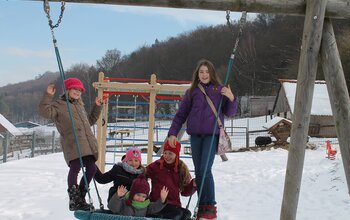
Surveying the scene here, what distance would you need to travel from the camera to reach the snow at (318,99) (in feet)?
92.5

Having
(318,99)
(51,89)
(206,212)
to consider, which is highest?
(318,99)

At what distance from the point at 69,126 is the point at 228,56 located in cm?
5885

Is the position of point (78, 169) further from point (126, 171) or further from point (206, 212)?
point (206, 212)

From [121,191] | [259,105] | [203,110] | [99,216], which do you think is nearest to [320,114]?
[259,105]

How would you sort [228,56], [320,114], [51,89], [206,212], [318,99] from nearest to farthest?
1. [206,212]
2. [51,89]
3. [320,114]
4. [318,99]
5. [228,56]

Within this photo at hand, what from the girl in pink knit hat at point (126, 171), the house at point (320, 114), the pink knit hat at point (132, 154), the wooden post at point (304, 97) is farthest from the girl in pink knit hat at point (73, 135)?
the house at point (320, 114)

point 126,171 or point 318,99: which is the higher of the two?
point 318,99

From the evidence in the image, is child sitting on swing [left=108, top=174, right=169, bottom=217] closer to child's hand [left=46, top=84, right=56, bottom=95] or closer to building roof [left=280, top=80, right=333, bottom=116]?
child's hand [left=46, top=84, right=56, bottom=95]

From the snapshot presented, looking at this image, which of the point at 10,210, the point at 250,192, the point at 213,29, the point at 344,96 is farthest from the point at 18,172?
the point at 213,29

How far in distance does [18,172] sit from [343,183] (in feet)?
26.8

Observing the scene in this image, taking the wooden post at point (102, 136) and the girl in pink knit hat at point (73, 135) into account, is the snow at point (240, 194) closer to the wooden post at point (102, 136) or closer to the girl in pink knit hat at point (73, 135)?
the wooden post at point (102, 136)

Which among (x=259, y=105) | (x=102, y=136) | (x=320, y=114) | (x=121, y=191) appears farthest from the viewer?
(x=259, y=105)

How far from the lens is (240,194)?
24.9 ft

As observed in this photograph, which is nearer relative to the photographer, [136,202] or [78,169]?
[136,202]
